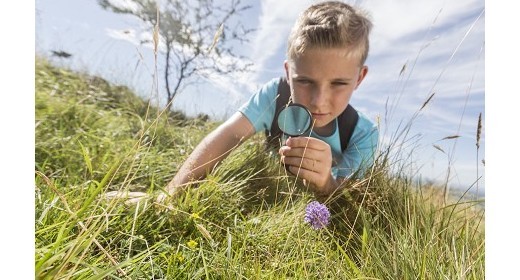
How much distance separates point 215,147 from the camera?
4.09 feet

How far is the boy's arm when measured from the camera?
3.92 feet

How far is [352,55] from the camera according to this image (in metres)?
1.17

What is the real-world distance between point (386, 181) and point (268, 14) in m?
0.52

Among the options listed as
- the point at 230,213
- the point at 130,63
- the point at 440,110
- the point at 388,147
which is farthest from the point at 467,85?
the point at 130,63

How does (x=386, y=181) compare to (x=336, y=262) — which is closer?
(x=336, y=262)

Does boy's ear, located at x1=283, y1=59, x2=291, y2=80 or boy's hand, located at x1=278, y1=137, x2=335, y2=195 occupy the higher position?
boy's ear, located at x1=283, y1=59, x2=291, y2=80

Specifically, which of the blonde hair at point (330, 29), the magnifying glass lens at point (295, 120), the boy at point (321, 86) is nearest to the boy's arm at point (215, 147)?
the boy at point (321, 86)

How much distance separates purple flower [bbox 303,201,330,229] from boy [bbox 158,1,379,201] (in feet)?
0.33

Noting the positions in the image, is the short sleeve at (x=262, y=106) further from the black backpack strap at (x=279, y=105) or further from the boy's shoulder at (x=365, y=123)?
the boy's shoulder at (x=365, y=123)

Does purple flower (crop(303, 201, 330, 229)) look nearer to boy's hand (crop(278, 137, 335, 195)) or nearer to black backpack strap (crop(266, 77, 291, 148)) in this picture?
boy's hand (crop(278, 137, 335, 195))

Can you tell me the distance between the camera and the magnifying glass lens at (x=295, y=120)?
1.18 meters

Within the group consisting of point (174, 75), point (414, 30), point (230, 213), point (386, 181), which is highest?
point (414, 30)

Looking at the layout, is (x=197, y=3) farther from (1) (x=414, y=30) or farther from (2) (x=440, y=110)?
(2) (x=440, y=110)

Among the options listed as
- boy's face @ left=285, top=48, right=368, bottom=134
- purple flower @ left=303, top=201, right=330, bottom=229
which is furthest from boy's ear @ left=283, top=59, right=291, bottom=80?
purple flower @ left=303, top=201, right=330, bottom=229
